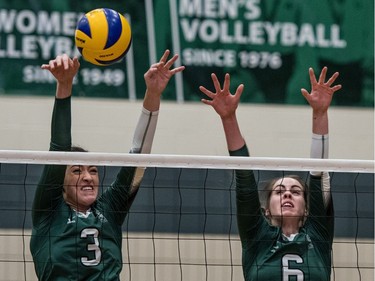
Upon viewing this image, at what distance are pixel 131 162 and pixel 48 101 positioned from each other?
2.92 meters

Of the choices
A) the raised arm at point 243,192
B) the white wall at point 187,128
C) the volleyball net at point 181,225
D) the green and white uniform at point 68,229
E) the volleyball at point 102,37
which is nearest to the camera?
the green and white uniform at point 68,229

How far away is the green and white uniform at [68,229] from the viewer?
12.8 feet

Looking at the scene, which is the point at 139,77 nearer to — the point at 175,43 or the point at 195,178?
the point at 175,43

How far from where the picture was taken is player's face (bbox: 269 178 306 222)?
410cm

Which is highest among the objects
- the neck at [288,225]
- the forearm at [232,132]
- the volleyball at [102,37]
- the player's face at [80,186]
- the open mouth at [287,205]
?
the volleyball at [102,37]

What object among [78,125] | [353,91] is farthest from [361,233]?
[78,125]

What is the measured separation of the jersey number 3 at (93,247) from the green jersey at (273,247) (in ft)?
2.11

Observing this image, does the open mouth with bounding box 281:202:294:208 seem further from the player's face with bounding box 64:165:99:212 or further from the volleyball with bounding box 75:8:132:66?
the volleyball with bounding box 75:8:132:66

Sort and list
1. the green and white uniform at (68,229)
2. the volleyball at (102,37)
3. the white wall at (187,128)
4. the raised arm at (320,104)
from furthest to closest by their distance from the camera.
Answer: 1. the white wall at (187,128)
2. the volleyball at (102,37)
3. the raised arm at (320,104)
4. the green and white uniform at (68,229)

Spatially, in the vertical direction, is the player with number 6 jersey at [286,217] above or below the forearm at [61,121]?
below

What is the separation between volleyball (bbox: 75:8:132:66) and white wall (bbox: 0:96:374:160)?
2.52m

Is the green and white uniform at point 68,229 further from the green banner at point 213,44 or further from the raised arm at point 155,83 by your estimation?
the green banner at point 213,44

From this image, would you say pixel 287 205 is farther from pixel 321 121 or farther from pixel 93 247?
pixel 93 247

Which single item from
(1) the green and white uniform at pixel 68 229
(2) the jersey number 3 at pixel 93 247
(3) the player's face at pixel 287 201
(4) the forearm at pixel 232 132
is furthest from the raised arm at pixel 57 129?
(3) the player's face at pixel 287 201
